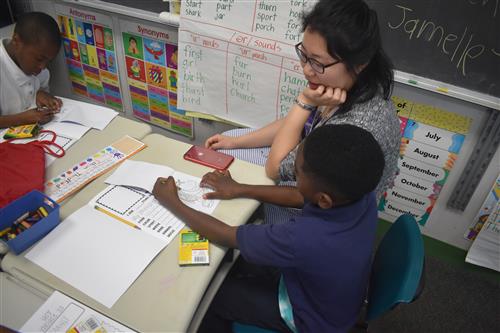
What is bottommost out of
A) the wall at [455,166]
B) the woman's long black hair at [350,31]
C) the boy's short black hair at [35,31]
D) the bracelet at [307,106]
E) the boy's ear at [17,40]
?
the wall at [455,166]

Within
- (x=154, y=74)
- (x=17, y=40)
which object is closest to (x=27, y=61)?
(x=17, y=40)

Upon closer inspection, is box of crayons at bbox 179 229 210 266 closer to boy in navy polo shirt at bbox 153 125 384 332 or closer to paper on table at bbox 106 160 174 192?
boy in navy polo shirt at bbox 153 125 384 332

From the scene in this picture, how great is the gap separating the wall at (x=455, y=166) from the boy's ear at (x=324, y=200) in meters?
1.07

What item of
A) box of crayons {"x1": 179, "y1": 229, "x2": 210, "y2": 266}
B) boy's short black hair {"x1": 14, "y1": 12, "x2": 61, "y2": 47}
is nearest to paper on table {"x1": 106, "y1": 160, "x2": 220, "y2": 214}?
box of crayons {"x1": 179, "y1": 229, "x2": 210, "y2": 266}

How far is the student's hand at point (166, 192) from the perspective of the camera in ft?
3.69

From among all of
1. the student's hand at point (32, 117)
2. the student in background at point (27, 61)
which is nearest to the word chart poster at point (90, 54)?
the student in background at point (27, 61)

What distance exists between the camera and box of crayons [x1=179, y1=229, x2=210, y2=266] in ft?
3.20

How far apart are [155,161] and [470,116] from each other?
1.41 m

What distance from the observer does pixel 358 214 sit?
0.92m

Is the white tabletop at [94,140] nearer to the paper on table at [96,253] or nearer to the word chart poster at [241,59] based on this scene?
the paper on table at [96,253]

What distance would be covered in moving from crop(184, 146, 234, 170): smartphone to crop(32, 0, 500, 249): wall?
3.03 feet

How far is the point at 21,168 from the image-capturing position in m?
1.18

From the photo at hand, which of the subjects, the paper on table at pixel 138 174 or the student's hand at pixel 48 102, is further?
the student's hand at pixel 48 102

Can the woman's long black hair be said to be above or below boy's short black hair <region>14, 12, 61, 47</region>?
above
